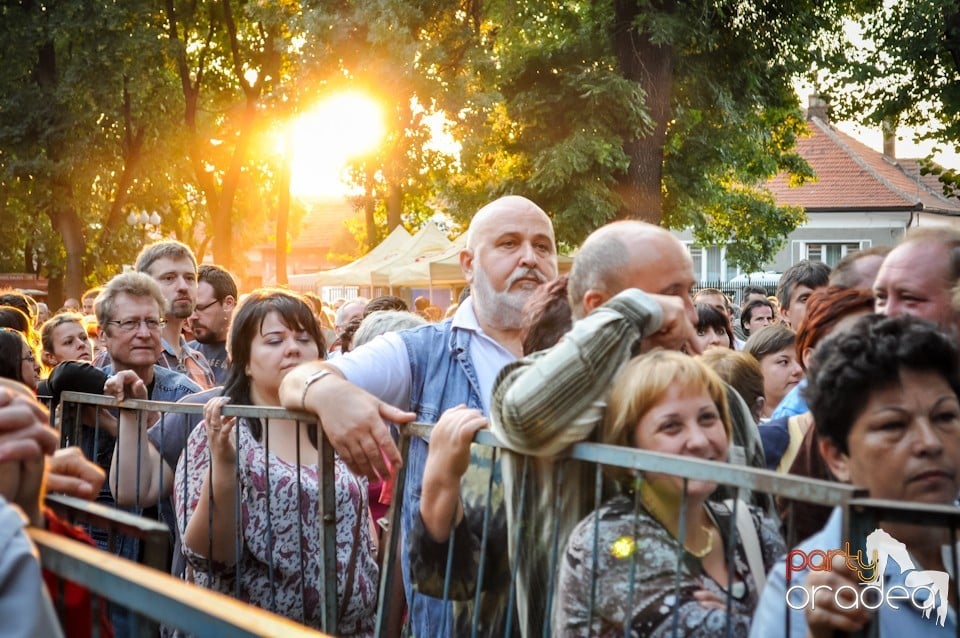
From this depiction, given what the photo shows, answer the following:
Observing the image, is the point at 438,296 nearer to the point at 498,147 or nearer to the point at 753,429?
the point at 498,147

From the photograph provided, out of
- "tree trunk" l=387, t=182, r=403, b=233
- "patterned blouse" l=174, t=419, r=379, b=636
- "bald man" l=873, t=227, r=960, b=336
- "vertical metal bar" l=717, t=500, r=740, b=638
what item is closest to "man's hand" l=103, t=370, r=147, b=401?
"patterned blouse" l=174, t=419, r=379, b=636

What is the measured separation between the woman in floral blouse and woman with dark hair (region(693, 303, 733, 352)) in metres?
5.19

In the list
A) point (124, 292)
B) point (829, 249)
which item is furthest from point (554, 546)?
point (829, 249)

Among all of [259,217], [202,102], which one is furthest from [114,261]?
[259,217]

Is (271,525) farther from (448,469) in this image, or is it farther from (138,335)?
(138,335)

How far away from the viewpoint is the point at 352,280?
83.4ft

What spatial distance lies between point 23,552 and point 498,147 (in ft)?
61.8

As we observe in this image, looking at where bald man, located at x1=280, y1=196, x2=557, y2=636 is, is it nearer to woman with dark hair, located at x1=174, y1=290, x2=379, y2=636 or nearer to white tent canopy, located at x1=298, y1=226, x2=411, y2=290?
woman with dark hair, located at x1=174, y1=290, x2=379, y2=636

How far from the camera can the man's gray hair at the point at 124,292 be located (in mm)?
5723

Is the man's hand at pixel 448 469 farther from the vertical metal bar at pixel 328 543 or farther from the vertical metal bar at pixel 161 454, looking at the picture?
the vertical metal bar at pixel 161 454

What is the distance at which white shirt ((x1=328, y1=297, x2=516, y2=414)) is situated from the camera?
3.85 metres

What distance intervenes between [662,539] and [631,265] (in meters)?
0.94

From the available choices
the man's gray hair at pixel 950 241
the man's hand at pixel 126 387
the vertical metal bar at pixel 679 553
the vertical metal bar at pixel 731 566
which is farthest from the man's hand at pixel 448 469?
the man's hand at pixel 126 387

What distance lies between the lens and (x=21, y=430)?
82.0 inches
